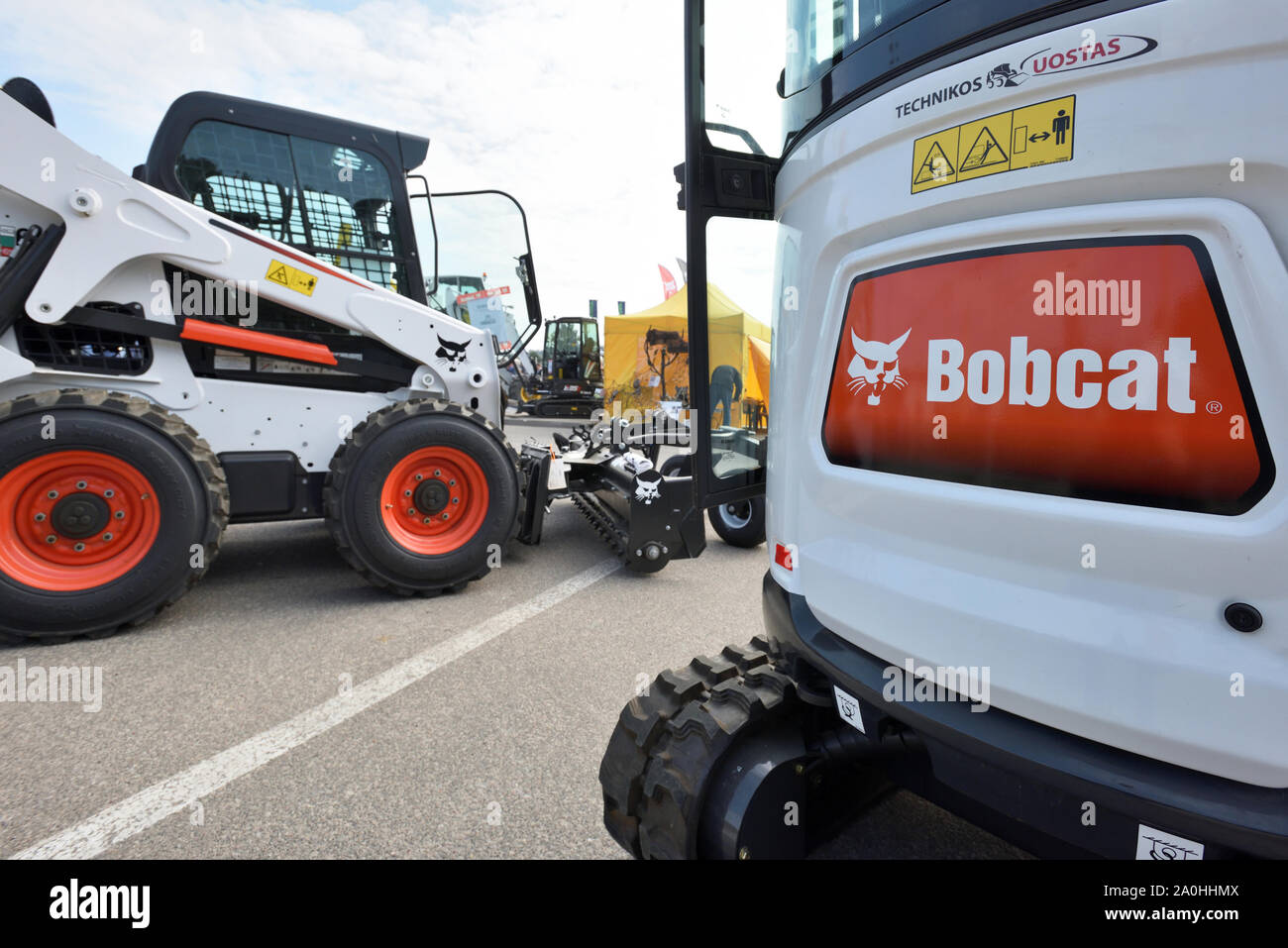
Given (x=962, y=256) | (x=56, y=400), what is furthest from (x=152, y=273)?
(x=962, y=256)

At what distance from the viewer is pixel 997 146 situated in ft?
3.52

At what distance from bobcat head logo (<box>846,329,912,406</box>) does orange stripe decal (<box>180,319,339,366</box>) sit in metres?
3.97

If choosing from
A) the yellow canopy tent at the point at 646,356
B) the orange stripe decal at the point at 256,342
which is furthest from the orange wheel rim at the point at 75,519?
the yellow canopy tent at the point at 646,356

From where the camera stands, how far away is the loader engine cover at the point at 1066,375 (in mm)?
883

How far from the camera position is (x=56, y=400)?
11.4 ft

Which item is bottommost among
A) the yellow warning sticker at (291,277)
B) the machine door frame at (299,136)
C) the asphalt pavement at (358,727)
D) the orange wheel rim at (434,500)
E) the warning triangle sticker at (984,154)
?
the asphalt pavement at (358,727)

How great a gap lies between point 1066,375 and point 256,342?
4.45 meters

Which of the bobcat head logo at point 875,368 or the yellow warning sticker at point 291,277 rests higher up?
the yellow warning sticker at point 291,277

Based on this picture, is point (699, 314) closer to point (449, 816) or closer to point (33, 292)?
point (449, 816)

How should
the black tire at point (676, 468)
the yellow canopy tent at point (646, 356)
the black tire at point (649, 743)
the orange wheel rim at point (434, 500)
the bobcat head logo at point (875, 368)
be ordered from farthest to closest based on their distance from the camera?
1. the yellow canopy tent at point (646, 356)
2. the black tire at point (676, 468)
3. the orange wheel rim at point (434, 500)
4. the black tire at point (649, 743)
5. the bobcat head logo at point (875, 368)

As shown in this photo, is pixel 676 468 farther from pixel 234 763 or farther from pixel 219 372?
pixel 234 763

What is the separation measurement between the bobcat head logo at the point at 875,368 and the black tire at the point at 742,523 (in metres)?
4.38

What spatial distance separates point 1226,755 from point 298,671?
3350 mm

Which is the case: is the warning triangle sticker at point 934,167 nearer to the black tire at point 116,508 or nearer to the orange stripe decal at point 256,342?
the black tire at point 116,508
